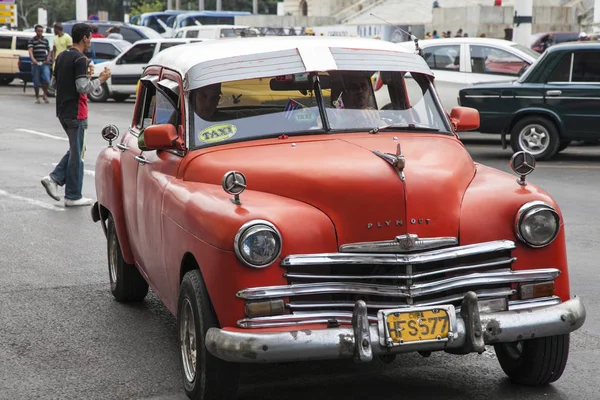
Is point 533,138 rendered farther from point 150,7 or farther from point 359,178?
point 150,7

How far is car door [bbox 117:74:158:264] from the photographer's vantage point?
6.86 metres

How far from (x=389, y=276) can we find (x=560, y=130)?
11.9 meters

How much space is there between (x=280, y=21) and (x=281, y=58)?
61478 mm

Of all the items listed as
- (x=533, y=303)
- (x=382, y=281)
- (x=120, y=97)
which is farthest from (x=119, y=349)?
(x=120, y=97)

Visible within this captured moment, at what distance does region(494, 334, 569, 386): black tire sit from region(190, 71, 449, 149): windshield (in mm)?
1390

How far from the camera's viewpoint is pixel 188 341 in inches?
214

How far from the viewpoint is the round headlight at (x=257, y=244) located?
4.81 m

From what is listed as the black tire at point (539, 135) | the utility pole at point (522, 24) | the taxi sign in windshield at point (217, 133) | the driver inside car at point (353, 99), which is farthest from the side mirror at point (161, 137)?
the utility pole at point (522, 24)

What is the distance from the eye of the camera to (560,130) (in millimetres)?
16219

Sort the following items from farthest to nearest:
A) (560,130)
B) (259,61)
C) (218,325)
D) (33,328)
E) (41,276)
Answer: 1. (560,130)
2. (41,276)
3. (33,328)
4. (259,61)
5. (218,325)

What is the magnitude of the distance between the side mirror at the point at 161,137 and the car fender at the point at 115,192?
4.94 ft

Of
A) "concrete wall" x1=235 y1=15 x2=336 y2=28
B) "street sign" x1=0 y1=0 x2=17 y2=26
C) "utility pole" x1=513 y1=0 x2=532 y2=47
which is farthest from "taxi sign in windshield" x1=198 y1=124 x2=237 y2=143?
"concrete wall" x1=235 y1=15 x2=336 y2=28

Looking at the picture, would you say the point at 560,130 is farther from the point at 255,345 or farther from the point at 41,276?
the point at 255,345

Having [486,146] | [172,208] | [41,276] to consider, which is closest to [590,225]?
[41,276]
